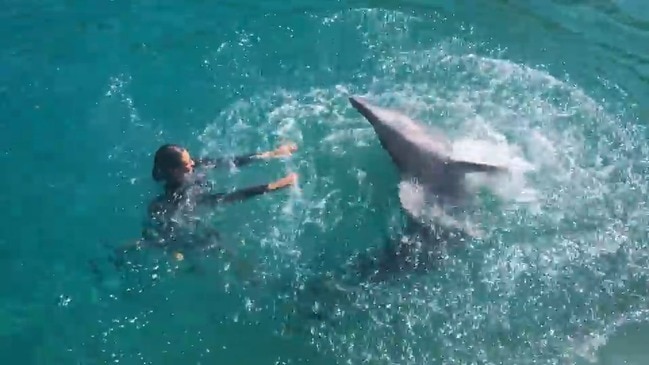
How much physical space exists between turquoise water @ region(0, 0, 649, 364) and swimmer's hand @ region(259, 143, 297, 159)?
0.15 m

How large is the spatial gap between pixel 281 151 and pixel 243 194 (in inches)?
38.6

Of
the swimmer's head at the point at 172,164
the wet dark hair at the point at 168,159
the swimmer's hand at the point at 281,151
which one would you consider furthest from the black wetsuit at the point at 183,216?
the swimmer's hand at the point at 281,151

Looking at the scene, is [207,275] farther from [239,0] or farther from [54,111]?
[239,0]

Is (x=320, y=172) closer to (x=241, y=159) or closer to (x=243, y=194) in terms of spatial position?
(x=241, y=159)

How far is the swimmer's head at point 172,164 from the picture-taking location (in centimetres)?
970

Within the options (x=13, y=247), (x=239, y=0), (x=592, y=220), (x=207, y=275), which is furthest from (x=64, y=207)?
(x=592, y=220)

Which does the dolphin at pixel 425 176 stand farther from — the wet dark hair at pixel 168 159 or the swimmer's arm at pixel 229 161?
the wet dark hair at pixel 168 159

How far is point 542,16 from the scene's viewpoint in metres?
13.2

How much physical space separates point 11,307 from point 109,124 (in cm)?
301

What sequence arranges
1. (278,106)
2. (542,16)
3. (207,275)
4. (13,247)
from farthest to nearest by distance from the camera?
(542,16)
(278,106)
(13,247)
(207,275)

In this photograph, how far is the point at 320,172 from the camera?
10.6m

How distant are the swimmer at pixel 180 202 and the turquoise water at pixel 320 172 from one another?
0.83 feet

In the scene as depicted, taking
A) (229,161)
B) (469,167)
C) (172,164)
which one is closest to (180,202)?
(172,164)

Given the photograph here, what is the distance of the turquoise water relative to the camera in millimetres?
9070
